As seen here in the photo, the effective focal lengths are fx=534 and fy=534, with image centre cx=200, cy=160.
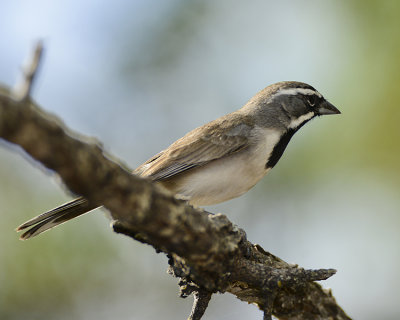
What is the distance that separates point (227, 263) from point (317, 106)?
4.14 meters

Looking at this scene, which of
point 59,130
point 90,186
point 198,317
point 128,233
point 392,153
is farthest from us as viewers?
point 392,153

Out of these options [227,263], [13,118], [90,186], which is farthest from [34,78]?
[227,263]

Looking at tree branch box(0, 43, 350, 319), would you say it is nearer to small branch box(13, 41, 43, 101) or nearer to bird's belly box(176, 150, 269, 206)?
small branch box(13, 41, 43, 101)

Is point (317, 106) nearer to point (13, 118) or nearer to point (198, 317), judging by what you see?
point (198, 317)

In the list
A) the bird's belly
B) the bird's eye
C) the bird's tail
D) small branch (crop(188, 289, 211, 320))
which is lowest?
small branch (crop(188, 289, 211, 320))

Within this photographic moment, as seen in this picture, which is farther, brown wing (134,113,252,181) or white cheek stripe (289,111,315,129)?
white cheek stripe (289,111,315,129)

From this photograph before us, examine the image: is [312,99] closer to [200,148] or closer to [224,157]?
[224,157]

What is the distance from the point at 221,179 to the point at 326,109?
247 centimetres

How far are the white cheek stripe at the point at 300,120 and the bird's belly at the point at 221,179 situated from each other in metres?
1.10

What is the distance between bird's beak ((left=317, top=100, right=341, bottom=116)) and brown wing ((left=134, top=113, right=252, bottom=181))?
145 cm

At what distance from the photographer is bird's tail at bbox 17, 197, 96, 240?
5.50 m

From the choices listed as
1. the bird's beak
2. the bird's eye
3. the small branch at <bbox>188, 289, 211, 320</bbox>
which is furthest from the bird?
the small branch at <bbox>188, 289, 211, 320</bbox>

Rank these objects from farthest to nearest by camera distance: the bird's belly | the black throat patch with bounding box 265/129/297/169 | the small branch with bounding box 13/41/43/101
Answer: the black throat patch with bounding box 265/129/297/169 → the bird's belly → the small branch with bounding box 13/41/43/101

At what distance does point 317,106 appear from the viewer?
812 cm
